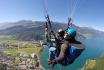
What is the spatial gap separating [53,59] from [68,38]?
2.00 ft

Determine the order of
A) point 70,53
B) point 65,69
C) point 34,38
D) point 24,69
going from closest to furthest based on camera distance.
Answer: point 70,53, point 65,69, point 24,69, point 34,38

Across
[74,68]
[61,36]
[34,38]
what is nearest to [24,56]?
[74,68]

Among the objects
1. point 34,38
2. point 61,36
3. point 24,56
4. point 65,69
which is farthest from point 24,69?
point 34,38

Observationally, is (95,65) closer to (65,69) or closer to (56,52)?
(65,69)

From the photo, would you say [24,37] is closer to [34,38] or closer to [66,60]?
[34,38]

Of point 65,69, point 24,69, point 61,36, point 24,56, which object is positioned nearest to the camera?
point 61,36

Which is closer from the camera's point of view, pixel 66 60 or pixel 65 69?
pixel 66 60

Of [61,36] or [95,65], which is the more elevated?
[61,36]

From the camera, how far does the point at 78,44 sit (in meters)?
4.91

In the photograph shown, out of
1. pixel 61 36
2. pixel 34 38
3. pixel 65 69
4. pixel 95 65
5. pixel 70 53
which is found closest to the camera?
pixel 70 53

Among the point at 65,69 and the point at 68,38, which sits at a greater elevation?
the point at 68,38

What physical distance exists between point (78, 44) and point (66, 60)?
46 centimetres

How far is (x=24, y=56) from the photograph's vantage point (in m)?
85.0

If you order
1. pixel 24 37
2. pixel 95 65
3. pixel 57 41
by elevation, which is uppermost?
pixel 57 41
